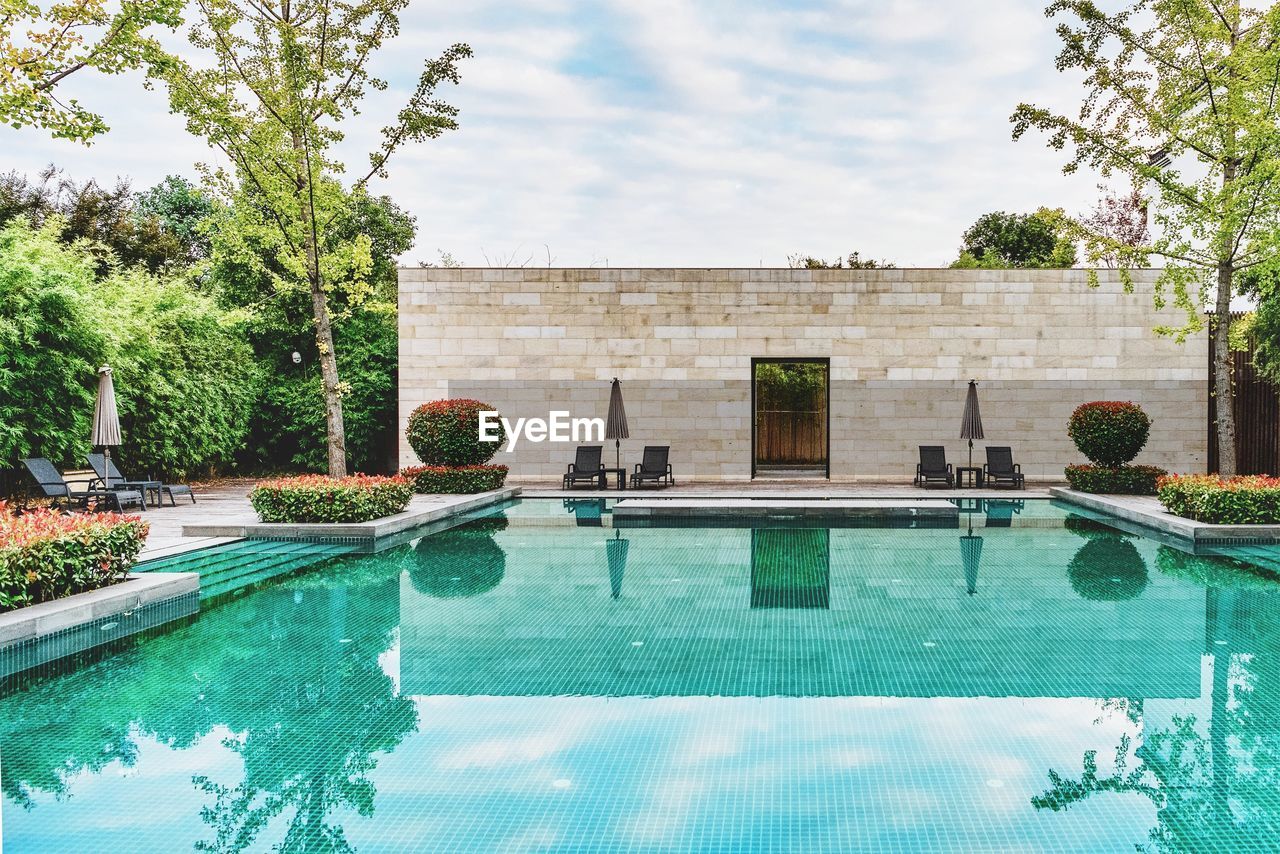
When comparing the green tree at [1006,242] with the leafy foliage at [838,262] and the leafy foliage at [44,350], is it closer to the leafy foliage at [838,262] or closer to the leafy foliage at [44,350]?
Result: the leafy foliage at [838,262]

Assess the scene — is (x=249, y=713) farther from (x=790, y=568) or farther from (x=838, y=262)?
(x=838, y=262)

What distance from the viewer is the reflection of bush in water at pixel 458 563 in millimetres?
6996

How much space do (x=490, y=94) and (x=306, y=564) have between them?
14.2m

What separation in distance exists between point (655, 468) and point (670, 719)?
10.5 metres

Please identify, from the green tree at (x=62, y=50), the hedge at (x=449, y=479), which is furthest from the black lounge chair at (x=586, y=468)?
the green tree at (x=62, y=50)

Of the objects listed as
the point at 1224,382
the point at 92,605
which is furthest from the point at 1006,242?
the point at 92,605

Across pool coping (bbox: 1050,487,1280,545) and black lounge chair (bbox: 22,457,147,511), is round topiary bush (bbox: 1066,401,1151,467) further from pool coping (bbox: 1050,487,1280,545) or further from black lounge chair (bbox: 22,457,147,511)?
black lounge chair (bbox: 22,457,147,511)

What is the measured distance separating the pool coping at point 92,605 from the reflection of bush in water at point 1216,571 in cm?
787

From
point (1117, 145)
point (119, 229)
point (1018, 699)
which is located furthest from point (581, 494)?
point (119, 229)

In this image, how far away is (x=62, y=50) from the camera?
6.49 meters

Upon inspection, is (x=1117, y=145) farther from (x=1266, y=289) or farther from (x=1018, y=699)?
(x=1018, y=699)

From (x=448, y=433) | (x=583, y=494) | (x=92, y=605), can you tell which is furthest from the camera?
(x=583, y=494)

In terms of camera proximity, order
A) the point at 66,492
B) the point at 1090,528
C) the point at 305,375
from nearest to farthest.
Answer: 1. the point at 1090,528
2. the point at 66,492
3. the point at 305,375

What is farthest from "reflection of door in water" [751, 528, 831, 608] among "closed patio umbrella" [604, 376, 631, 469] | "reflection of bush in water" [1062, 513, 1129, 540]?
"closed patio umbrella" [604, 376, 631, 469]
